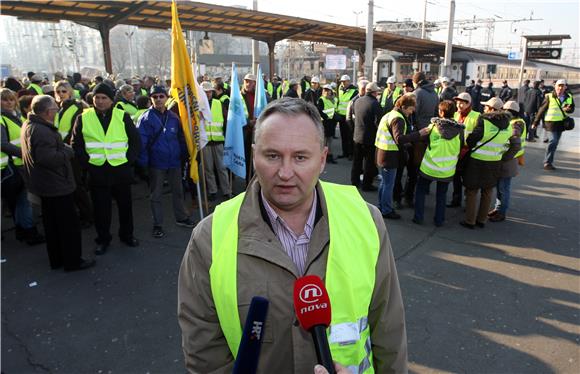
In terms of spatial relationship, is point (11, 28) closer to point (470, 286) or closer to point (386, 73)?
point (386, 73)

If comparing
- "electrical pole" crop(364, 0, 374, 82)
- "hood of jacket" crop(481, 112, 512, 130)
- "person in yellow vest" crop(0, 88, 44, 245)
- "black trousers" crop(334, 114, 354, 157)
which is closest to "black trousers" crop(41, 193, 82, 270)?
"person in yellow vest" crop(0, 88, 44, 245)

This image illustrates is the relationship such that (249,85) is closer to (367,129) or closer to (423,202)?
(367,129)

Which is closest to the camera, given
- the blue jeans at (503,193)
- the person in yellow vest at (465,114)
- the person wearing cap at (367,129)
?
the person in yellow vest at (465,114)

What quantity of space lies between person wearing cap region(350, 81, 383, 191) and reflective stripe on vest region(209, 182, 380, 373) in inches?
247

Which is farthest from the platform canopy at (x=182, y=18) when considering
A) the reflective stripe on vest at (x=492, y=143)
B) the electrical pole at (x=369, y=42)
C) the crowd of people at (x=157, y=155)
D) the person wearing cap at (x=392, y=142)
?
the reflective stripe on vest at (x=492, y=143)

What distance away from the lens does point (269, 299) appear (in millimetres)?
1454

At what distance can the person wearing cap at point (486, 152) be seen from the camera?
5.83 metres

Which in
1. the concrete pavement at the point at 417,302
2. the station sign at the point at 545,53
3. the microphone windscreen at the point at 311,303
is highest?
the station sign at the point at 545,53

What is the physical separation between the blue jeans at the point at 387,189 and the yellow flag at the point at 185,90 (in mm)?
3009

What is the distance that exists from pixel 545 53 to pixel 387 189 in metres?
15.2

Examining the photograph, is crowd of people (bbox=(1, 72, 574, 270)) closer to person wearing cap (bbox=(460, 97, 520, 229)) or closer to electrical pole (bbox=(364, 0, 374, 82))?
person wearing cap (bbox=(460, 97, 520, 229))

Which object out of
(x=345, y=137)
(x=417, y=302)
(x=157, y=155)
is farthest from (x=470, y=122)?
(x=157, y=155)

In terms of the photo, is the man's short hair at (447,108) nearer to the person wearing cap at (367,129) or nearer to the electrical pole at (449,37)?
the person wearing cap at (367,129)

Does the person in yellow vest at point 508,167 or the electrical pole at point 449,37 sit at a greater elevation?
the electrical pole at point 449,37
